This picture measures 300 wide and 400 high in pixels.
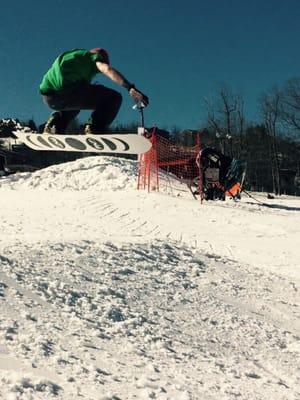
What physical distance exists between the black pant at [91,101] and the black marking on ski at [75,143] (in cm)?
123

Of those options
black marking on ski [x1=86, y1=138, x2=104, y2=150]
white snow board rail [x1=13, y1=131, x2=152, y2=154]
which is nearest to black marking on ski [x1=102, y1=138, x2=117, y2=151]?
white snow board rail [x1=13, y1=131, x2=152, y2=154]

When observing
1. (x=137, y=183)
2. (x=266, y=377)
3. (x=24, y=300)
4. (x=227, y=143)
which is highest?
(x=227, y=143)

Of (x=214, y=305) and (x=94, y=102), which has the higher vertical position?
(x=94, y=102)

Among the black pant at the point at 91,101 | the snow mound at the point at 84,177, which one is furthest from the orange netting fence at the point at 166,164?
the black pant at the point at 91,101

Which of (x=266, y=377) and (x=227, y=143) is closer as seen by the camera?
(x=266, y=377)

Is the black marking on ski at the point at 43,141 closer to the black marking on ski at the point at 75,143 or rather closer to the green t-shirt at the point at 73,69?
the black marking on ski at the point at 75,143

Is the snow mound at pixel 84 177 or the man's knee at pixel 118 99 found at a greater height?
the man's knee at pixel 118 99

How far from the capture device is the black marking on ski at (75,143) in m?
9.04

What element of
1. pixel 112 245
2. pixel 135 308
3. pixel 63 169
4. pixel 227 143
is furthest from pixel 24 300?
pixel 227 143

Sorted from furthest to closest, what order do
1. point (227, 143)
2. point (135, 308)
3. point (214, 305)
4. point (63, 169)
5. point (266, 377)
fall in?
point (227, 143) → point (63, 169) → point (214, 305) → point (135, 308) → point (266, 377)

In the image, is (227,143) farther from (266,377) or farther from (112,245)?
(266,377)

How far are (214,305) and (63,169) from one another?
1396 cm

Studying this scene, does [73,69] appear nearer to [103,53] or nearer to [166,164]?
[103,53]

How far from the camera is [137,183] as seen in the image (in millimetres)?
16625
